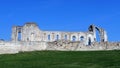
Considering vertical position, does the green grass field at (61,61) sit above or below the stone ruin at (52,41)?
below

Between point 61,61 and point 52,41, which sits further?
point 52,41

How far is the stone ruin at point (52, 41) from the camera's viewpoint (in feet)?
217

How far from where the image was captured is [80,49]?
228 feet

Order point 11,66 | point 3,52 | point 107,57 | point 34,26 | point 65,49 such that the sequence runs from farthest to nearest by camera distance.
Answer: point 34,26
point 65,49
point 3,52
point 107,57
point 11,66

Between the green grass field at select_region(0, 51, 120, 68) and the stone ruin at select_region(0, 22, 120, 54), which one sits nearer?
the green grass field at select_region(0, 51, 120, 68)

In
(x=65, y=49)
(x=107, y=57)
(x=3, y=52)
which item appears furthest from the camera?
(x=65, y=49)

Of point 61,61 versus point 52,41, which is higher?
point 52,41

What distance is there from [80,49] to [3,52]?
459 inches

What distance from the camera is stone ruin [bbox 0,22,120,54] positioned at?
217ft

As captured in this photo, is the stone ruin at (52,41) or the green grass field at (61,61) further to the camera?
the stone ruin at (52,41)

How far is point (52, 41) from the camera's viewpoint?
258 feet

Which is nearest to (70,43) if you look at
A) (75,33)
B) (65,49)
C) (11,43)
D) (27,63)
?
(65,49)

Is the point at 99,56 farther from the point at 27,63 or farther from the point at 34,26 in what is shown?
the point at 34,26

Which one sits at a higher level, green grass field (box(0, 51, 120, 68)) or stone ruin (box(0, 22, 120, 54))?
stone ruin (box(0, 22, 120, 54))
